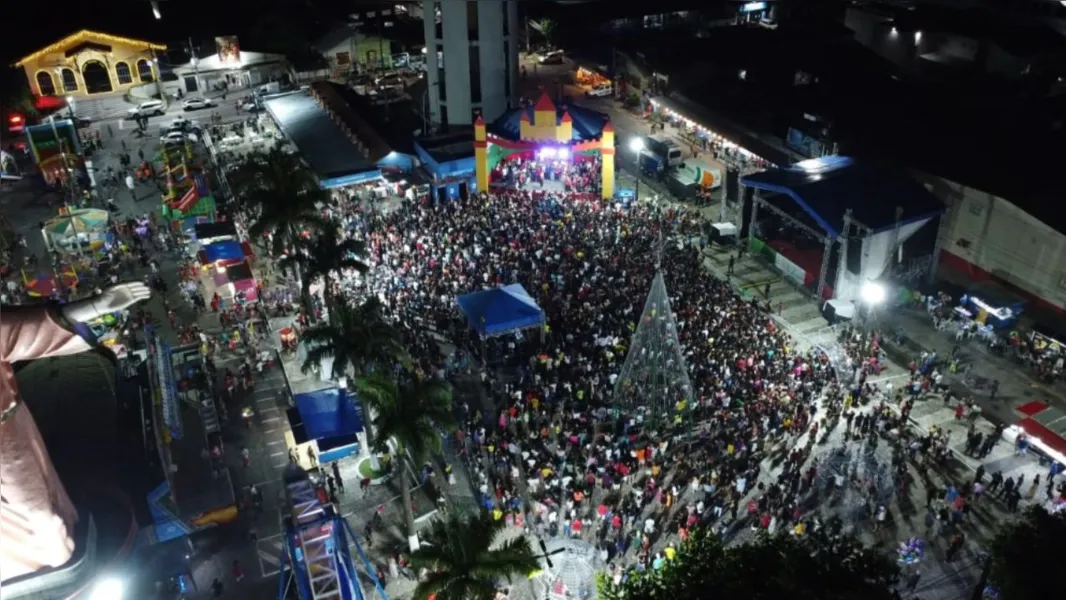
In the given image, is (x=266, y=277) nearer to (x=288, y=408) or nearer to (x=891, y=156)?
(x=288, y=408)

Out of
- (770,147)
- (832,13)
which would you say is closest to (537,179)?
(770,147)

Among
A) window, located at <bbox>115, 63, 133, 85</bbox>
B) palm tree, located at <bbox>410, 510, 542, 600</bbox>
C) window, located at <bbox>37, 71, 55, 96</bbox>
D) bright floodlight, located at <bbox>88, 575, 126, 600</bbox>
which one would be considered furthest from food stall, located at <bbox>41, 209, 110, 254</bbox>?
palm tree, located at <bbox>410, 510, 542, 600</bbox>

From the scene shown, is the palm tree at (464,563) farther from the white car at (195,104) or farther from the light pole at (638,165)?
the white car at (195,104)

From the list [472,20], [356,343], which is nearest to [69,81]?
[472,20]

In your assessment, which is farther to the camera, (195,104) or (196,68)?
(196,68)

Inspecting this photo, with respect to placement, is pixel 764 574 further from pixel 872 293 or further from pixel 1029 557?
pixel 872 293
